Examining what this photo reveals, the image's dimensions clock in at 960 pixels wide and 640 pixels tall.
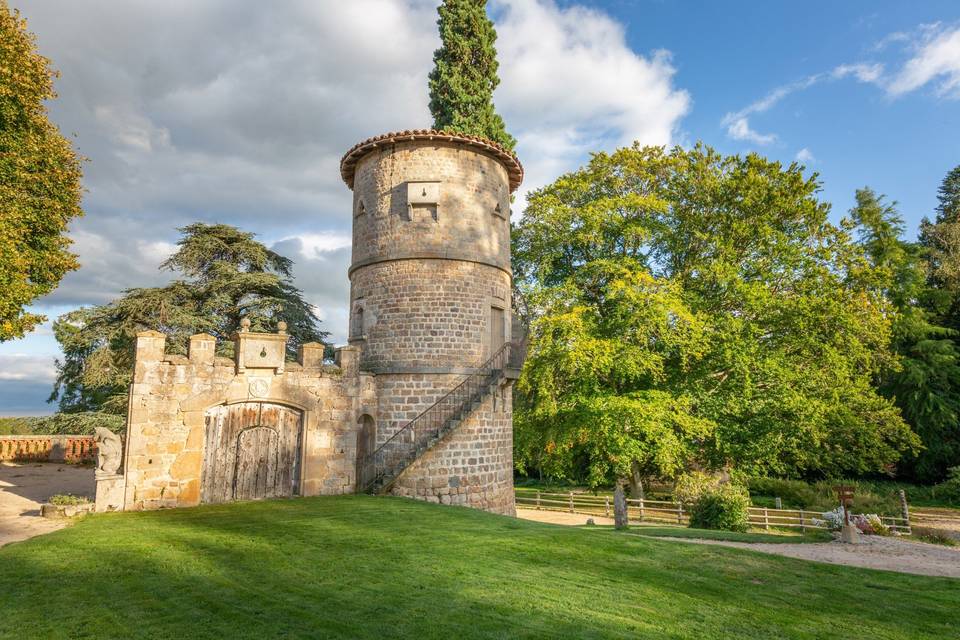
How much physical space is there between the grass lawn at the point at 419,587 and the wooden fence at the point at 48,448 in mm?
14395

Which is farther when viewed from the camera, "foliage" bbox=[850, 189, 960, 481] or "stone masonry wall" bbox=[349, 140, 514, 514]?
"foliage" bbox=[850, 189, 960, 481]

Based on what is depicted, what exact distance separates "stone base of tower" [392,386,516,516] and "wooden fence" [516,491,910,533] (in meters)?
7.79

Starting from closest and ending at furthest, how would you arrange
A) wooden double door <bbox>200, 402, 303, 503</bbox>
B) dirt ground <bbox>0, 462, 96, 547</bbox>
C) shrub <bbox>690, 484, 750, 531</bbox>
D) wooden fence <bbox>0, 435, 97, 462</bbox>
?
1. dirt ground <bbox>0, 462, 96, 547</bbox>
2. wooden double door <bbox>200, 402, 303, 503</bbox>
3. shrub <bbox>690, 484, 750, 531</bbox>
4. wooden fence <bbox>0, 435, 97, 462</bbox>

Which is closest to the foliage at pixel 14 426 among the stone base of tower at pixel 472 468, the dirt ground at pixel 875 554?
the stone base of tower at pixel 472 468

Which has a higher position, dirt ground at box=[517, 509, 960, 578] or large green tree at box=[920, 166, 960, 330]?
large green tree at box=[920, 166, 960, 330]

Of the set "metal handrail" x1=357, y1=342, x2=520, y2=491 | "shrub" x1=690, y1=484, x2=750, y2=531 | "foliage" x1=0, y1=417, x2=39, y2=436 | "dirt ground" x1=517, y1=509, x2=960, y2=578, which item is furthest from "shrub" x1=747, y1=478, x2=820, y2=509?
"foliage" x1=0, y1=417, x2=39, y2=436

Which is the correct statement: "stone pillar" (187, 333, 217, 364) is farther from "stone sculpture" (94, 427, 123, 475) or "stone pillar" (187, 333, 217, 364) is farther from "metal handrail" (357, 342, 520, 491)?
"metal handrail" (357, 342, 520, 491)

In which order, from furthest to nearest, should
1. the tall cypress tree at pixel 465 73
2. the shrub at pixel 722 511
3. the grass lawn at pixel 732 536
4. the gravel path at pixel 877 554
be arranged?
1. the tall cypress tree at pixel 465 73
2. the shrub at pixel 722 511
3. the grass lawn at pixel 732 536
4. the gravel path at pixel 877 554

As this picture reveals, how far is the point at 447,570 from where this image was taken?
6.79m

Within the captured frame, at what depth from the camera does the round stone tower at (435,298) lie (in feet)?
45.9

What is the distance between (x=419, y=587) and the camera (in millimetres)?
6074

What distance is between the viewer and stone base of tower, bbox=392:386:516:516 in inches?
535

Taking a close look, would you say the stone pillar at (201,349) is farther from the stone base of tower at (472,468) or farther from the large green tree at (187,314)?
the large green tree at (187,314)

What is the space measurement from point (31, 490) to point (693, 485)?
1988 cm
